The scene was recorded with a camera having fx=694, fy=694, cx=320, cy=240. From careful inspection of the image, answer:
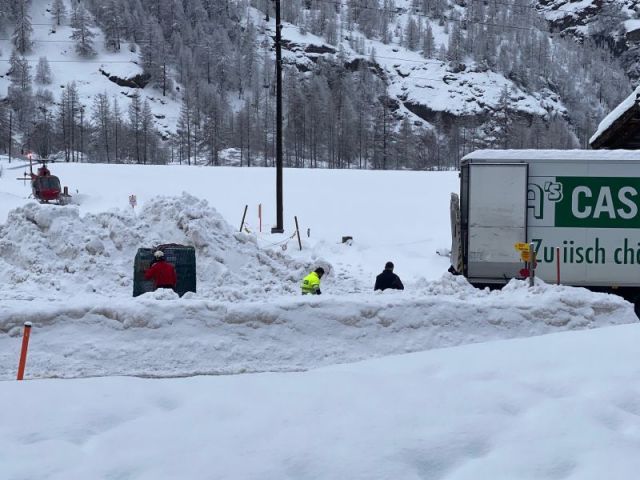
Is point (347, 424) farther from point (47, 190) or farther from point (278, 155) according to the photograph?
point (47, 190)

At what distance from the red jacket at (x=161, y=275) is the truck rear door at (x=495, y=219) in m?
5.50

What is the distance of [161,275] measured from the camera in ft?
39.1

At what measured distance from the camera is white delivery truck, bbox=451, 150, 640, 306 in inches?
504

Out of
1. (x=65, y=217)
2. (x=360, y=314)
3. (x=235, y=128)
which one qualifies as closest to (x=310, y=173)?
(x=65, y=217)

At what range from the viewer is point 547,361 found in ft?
17.4

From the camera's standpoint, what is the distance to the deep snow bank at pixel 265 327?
9.06 m

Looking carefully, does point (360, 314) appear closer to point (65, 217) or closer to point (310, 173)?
point (65, 217)

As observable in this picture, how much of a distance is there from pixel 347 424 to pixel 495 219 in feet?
30.8

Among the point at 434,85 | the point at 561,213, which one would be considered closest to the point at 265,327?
the point at 561,213

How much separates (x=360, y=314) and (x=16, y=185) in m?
41.3

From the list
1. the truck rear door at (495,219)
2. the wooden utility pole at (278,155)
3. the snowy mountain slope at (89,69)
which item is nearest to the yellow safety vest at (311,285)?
the truck rear door at (495,219)

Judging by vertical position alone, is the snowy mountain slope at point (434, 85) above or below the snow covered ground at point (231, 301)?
above

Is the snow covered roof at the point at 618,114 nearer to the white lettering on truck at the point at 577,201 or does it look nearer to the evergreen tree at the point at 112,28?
the white lettering on truck at the point at 577,201

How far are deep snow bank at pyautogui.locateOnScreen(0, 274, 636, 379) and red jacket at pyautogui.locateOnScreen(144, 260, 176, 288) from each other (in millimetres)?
1833
